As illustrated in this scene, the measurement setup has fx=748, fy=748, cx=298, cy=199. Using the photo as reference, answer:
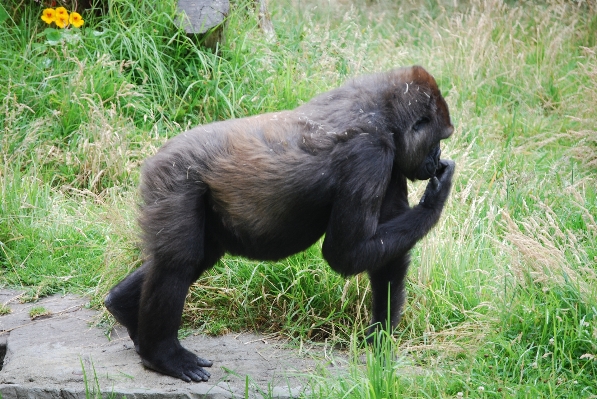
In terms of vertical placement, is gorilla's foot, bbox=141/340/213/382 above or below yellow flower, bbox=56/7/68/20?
below

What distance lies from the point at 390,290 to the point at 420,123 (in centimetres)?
87

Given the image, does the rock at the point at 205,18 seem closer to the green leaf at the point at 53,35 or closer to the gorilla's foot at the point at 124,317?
the green leaf at the point at 53,35

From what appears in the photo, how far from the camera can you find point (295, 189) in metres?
3.41

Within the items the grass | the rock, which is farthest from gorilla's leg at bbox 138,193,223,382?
the rock

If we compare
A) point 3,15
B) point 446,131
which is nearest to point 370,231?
point 446,131

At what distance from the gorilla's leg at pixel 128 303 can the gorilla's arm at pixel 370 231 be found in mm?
1079

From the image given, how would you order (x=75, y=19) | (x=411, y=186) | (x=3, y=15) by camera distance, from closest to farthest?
(x=411, y=186) → (x=75, y=19) → (x=3, y=15)

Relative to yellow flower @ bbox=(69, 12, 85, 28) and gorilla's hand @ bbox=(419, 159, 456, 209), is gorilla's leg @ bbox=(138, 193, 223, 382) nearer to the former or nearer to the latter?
gorilla's hand @ bbox=(419, 159, 456, 209)

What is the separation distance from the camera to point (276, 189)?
135 inches

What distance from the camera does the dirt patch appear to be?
345 centimetres

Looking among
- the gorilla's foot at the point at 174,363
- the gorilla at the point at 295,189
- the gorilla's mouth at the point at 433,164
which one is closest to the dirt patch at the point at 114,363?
the gorilla's foot at the point at 174,363

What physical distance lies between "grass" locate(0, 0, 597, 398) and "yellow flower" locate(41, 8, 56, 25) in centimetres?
19

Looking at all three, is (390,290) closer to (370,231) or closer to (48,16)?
(370,231)

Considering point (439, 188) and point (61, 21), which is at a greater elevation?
point (61, 21)
